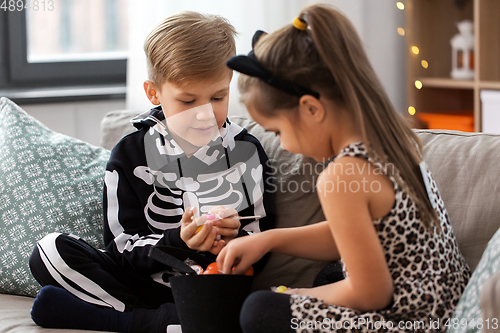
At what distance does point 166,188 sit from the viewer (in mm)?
1243

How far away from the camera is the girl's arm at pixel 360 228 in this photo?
0.80 metres

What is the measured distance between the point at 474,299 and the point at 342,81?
1.33ft

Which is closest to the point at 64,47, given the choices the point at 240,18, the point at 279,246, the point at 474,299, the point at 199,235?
the point at 240,18

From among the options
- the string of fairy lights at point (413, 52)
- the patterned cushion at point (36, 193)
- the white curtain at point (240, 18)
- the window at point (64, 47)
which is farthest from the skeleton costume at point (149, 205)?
the string of fairy lights at point (413, 52)

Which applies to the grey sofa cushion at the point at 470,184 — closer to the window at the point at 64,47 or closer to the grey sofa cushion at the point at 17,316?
the grey sofa cushion at the point at 17,316

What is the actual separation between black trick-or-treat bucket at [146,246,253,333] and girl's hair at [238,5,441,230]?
31 cm

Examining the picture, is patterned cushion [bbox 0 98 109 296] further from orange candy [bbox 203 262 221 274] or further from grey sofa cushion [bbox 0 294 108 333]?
orange candy [bbox 203 262 221 274]

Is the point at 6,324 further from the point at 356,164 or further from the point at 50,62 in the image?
the point at 50,62

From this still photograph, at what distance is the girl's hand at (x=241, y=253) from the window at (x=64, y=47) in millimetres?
1465

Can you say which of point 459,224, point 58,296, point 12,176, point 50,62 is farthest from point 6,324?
point 50,62

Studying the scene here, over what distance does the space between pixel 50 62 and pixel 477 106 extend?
6.24ft

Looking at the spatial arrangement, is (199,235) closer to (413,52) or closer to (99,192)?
(99,192)

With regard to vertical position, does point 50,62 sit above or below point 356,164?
above

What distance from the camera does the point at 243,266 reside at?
97cm
